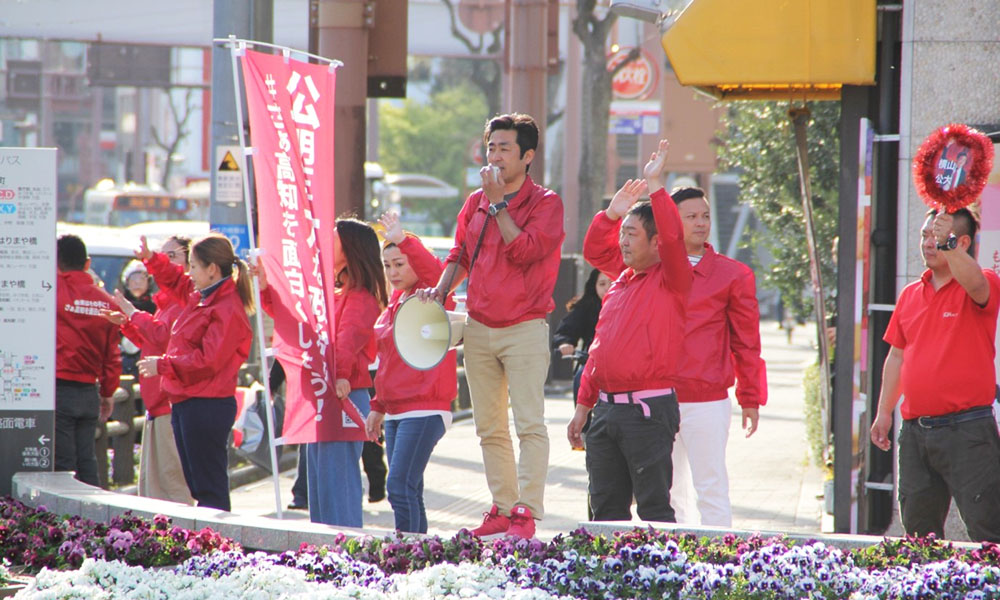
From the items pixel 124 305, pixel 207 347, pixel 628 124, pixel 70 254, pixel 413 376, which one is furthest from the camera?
pixel 628 124

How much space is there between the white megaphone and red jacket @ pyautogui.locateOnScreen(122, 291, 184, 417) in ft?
7.05

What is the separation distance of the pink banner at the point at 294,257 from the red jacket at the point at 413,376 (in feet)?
0.94

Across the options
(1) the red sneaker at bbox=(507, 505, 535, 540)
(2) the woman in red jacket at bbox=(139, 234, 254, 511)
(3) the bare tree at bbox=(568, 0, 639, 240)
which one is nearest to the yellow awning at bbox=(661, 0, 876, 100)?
(1) the red sneaker at bbox=(507, 505, 535, 540)

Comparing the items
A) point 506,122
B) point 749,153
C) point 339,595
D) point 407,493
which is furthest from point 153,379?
point 749,153

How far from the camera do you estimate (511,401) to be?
19.9ft

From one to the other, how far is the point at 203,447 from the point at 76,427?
71.9 inches

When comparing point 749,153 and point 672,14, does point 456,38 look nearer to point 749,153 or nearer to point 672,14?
point 749,153

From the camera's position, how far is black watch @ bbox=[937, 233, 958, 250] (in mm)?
5590

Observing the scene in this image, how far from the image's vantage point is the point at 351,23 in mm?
10328

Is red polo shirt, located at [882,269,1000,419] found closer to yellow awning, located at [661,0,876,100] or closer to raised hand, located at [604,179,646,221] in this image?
raised hand, located at [604,179,646,221]

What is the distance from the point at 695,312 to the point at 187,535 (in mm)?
2458

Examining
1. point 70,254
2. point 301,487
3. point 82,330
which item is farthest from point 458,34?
point 82,330

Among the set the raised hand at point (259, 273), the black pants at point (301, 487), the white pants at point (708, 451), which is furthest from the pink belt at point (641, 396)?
the black pants at point (301, 487)

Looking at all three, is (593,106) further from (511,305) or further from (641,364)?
(641,364)
